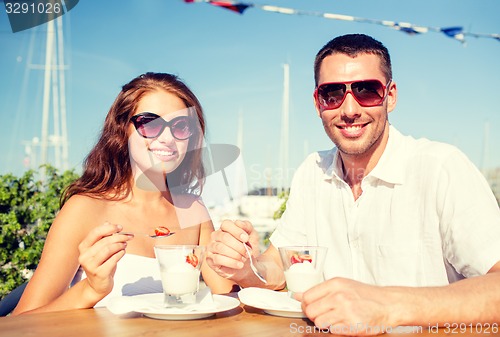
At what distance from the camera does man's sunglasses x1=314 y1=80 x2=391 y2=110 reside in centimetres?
257

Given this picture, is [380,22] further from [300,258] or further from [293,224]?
[300,258]

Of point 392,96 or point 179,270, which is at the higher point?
point 392,96

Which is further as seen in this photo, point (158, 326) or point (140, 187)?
point (140, 187)

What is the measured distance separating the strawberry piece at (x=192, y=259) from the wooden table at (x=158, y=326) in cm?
19

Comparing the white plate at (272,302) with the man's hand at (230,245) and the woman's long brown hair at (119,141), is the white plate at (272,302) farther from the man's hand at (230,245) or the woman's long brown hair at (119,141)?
the woman's long brown hair at (119,141)

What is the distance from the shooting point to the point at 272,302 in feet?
6.13

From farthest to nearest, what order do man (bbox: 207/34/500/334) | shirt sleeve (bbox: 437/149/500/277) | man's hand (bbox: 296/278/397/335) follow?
1. man (bbox: 207/34/500/334)
2. shirt sleeve (bbox: 437/149/500/277)
3. man's hand (bbox: 296/278/397/335)

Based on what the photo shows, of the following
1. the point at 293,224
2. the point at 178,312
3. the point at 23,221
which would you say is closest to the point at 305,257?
the point at 178,312

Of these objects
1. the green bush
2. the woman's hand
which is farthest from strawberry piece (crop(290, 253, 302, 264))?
the green bush

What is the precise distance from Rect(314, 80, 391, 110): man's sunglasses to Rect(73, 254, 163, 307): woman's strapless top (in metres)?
1.27

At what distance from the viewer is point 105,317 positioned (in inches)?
68.8

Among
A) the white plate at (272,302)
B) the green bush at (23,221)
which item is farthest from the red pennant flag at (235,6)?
the white plate at (272,302)

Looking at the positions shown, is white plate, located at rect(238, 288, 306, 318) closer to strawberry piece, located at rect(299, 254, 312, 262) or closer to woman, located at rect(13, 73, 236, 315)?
strawberry piece, located at rect(299, 254, 312, 262)

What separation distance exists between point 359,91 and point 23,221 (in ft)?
13.8
